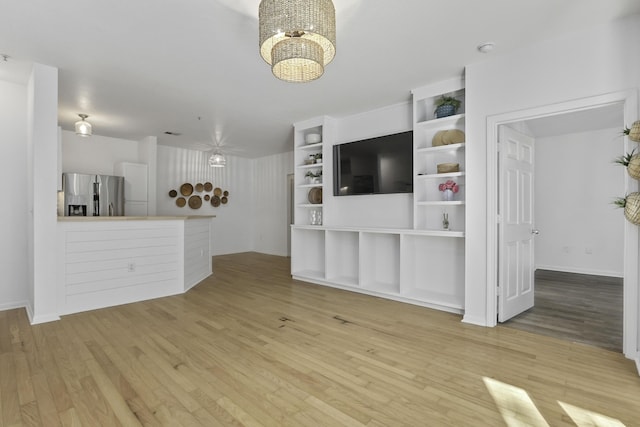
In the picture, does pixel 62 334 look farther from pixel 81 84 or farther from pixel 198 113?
pixel 198 113

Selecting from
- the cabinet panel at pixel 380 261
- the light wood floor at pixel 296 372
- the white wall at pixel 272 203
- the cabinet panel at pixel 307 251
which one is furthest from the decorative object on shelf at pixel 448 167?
the white wall at pixel 272 203

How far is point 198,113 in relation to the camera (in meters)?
4.82

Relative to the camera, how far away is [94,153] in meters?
6.14

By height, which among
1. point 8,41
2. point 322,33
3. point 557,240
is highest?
point 8,41

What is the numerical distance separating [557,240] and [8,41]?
26.2 feet

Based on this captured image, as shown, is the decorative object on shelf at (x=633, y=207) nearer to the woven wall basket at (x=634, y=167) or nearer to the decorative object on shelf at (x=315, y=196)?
the woven wall basket at (x=634, y=167)

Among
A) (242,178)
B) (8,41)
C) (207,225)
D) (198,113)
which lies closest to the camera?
(8,41)

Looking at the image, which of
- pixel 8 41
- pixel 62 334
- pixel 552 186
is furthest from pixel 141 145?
pixel 552 186

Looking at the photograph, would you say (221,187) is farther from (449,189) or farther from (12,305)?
(449,189)

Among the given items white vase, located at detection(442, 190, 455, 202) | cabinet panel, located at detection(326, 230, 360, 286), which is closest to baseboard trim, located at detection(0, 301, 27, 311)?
cabinet panel, located at detection(326, 230, 360, 286)

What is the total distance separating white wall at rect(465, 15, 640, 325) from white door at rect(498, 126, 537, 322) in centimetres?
17

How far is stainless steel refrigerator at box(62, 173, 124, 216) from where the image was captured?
5.33 metres

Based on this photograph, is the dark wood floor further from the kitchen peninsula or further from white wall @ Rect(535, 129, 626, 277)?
the kitchen peninsula

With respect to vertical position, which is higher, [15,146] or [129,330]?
[15,146]
